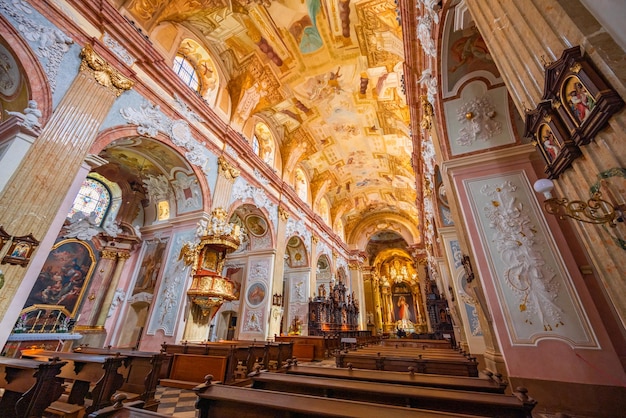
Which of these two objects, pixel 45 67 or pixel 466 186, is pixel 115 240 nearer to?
pixel 45 67

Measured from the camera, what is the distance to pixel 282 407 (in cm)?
167

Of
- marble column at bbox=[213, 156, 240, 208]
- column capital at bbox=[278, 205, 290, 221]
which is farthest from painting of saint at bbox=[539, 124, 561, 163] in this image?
column capital at bbox=[278, 205, 290, 221]

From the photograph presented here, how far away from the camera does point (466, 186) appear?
13.8 feet

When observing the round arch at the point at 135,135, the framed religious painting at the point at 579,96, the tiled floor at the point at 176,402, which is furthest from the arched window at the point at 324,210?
the framed religious painting at the point at 579,96

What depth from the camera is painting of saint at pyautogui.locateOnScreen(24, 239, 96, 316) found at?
7.40m

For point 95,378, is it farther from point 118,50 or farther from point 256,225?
point 256,225

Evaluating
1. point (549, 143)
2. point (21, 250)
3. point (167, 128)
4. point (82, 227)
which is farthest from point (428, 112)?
point (82, 227)

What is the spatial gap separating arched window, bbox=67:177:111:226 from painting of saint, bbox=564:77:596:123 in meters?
12.0

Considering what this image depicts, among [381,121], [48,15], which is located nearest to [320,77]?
[381,121]

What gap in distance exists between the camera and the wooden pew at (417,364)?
395 cm

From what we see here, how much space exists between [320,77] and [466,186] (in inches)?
321

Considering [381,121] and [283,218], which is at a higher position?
[381,121]

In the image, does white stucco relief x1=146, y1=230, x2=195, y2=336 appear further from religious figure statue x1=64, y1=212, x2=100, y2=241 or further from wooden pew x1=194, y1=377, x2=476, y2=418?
wooden pew x1=194, y1=377, x2=476, y2=418

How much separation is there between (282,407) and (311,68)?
10.5m
